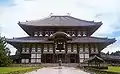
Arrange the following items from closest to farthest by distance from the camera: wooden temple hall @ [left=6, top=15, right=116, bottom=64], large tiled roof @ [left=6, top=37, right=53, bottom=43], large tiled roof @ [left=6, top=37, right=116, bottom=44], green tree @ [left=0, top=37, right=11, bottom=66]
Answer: green tree @ [left=0, top=37, right=11, bottom=66], large tiled roof @ [left=6, top=37, right=53, bottom=43], large tiled roof @ [left=6, top=37, right=116, bottom=44], wooden temple hall @ [left=6, top=15, right=116, bottom=64]

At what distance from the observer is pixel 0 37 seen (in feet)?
166

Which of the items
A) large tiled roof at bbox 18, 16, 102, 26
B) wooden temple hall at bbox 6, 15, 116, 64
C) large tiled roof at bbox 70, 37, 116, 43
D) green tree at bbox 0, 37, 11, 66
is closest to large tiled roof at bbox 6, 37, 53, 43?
wooden temple hall at bbox 6, 15, 116, 64

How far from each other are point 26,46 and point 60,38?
8822mm

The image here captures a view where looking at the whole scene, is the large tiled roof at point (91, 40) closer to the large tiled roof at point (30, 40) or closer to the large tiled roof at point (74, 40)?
the large tiled roof at point (74, 40)

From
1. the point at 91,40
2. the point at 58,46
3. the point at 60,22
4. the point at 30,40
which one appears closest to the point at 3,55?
the point at 30,40

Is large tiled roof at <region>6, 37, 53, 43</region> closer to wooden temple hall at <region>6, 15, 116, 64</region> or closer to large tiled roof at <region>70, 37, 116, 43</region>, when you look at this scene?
wooden temple hall at <region>6, 15, 116, 64</region>

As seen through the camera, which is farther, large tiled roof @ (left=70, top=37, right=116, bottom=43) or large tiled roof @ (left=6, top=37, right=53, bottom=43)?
large tiled roof @ (left=70, top=37, right=116, bottom=43)

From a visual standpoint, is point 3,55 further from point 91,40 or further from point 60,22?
point 60,22

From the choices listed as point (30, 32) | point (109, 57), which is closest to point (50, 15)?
point (30, 32)

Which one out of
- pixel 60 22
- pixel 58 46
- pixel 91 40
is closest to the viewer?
pixel 91 40

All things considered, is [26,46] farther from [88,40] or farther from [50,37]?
[88,40]

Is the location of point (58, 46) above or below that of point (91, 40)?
below

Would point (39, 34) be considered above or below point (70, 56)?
above

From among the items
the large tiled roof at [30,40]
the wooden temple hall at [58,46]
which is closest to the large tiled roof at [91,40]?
the wooden temple hall at [58,46]
